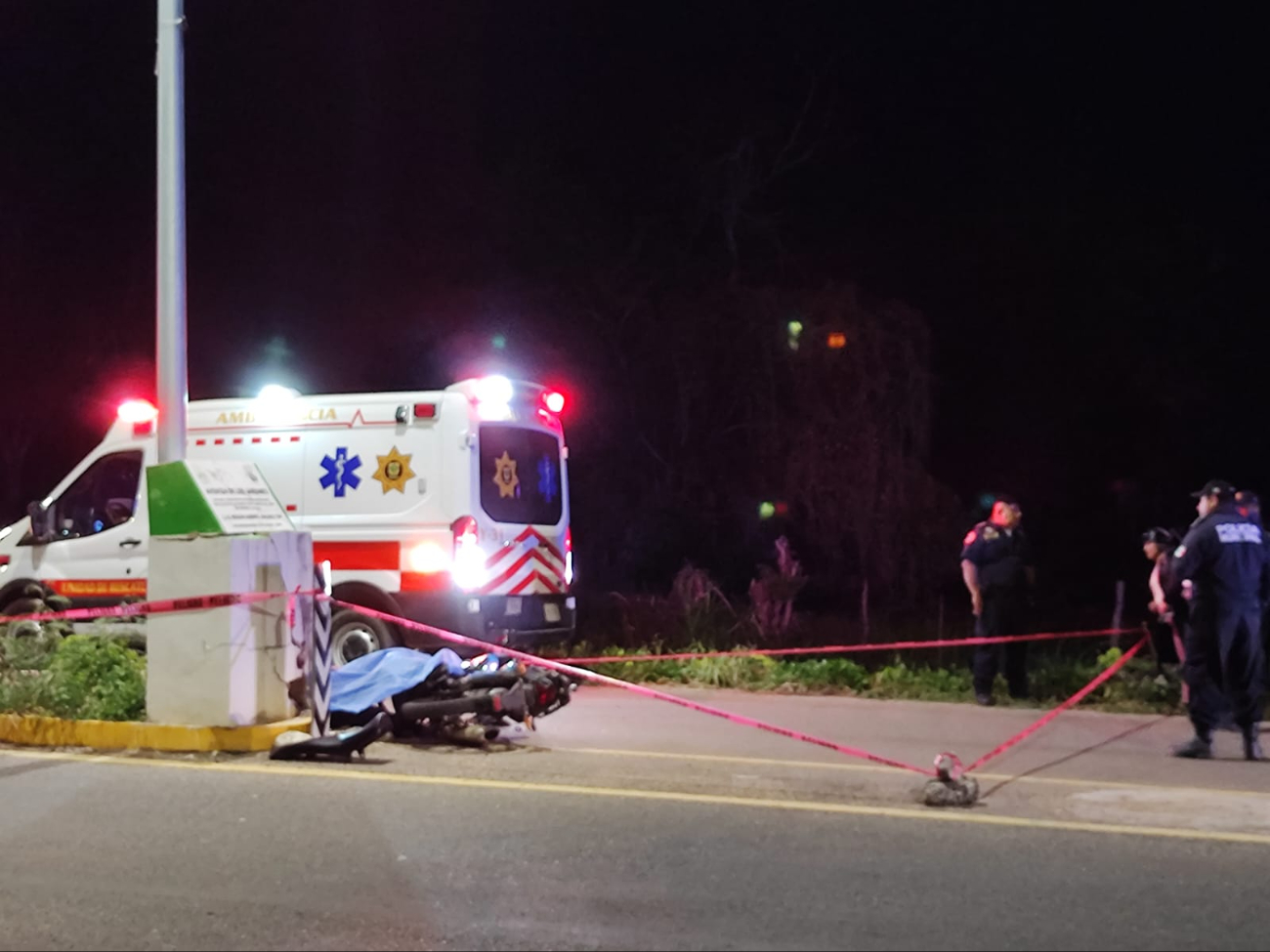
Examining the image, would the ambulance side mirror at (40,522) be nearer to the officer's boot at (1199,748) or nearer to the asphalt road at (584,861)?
the asphalt road at (584,861)

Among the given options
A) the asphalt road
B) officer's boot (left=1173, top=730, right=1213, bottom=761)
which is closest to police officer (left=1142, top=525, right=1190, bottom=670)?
officer's boot (left=1173, top=730, right=1213, bottom=761)

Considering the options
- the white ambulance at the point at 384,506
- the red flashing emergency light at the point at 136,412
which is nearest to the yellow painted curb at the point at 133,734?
the white ambulance at the point at 384,506

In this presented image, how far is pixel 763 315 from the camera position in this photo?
18781 millimetres

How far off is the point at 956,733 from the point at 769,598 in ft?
19.6

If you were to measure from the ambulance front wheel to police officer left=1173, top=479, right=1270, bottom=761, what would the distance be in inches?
235

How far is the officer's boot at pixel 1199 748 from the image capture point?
7.98 meters

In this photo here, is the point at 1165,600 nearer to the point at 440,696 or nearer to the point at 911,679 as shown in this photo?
the point at 911,679

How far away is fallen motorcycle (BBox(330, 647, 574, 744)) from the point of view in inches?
316

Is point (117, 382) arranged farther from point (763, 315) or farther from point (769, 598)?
point (769, 598)

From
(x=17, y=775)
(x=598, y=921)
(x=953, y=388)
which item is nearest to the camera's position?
(x=598, y=921)

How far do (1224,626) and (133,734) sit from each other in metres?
6.89

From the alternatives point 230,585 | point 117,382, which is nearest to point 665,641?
point 230,585

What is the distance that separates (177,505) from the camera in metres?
8.26

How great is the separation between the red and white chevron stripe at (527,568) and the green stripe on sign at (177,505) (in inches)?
108
